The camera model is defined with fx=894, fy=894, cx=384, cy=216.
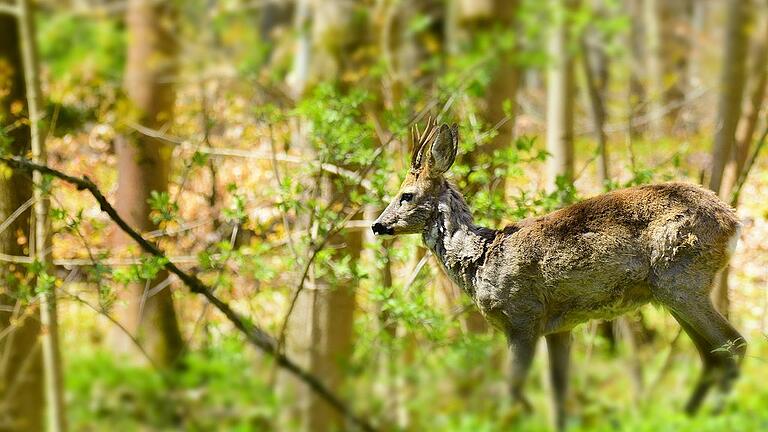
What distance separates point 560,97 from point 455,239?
697cm

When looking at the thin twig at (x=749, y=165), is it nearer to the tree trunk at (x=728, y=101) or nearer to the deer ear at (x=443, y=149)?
the tree trunk at (x=728, y=101)

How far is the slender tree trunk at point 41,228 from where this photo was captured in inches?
240

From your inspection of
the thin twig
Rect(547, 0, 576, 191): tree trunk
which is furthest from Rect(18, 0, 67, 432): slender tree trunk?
Rect(547, 0, 576, 191): tree trunk

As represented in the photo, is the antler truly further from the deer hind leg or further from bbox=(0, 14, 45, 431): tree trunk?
bbox=(0, 14, 45, 431): tree trunk

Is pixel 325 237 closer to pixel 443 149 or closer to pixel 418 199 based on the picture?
pixel 418 199

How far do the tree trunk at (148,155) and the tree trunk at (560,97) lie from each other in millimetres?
3684

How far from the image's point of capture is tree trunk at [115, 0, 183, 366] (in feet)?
27.5

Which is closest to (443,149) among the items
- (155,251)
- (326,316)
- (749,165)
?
(155,251)

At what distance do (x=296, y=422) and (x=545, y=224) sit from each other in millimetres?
6732

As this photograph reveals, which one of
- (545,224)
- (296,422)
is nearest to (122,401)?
(296,422)

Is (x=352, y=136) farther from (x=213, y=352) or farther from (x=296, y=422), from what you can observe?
(x=296, y=422)

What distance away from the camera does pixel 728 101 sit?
22.4 ft

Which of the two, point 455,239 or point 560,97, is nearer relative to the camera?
Answer: point 455,239

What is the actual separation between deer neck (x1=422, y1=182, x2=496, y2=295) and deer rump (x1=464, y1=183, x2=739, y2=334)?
0.08 feet
